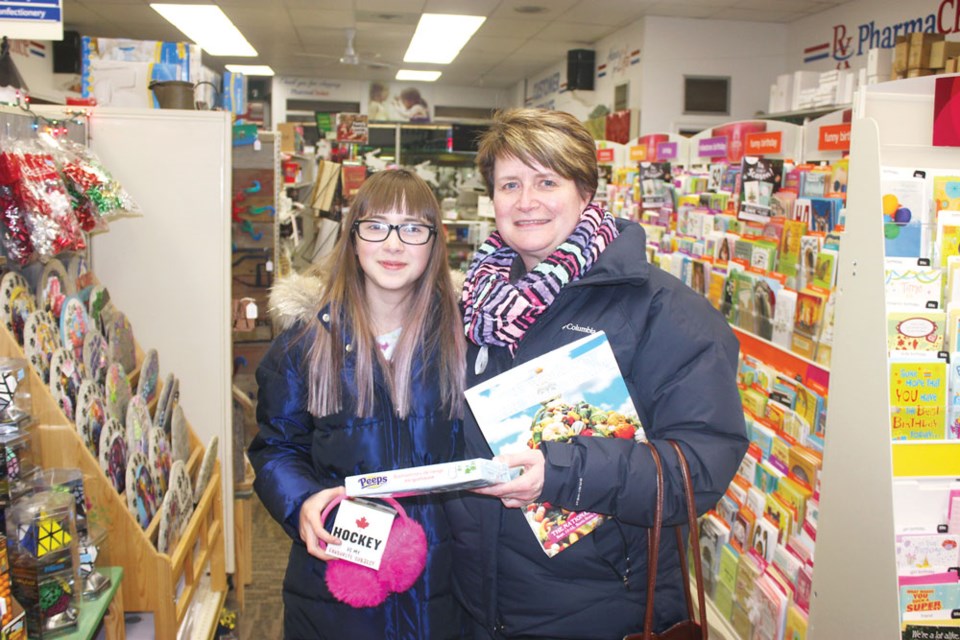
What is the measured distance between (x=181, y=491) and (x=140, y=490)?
0.74 feet

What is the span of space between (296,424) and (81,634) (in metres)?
0.64

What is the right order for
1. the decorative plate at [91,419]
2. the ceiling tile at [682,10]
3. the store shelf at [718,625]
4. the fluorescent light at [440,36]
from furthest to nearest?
1. the fluorescent light at [440,36]
2. the ceiling tile at [682,10]
3. the store shelf at [718,625]
4. the decorative plate at [91,419]

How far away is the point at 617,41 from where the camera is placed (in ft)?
31.9

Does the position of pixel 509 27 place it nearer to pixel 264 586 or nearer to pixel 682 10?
pixel 682 10

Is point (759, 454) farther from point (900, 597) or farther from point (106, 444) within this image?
point (106, 444)

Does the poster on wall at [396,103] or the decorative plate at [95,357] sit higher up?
the poster on wall at [396,103]

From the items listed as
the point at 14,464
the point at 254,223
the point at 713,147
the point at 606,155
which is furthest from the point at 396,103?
the point at 14,464

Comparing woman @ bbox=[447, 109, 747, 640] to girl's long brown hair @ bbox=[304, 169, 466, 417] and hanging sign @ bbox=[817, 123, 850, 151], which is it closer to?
girl's long brown hair @ bbox=[304, 169, 466, 417]

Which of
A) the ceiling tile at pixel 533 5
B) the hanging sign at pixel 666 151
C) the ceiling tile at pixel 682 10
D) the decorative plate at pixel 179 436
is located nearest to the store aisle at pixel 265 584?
the decorative plate at pixel 179 436

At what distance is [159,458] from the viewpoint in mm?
2443

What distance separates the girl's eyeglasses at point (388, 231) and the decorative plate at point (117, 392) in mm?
1080

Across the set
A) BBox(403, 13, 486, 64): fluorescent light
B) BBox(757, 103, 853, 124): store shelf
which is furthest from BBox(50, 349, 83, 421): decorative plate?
BBox(403, 13, 486, 64): fluorescent light

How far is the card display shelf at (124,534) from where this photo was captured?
1.96 metres

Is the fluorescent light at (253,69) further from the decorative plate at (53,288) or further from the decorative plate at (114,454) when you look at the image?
the decorative plate at (114,454)
